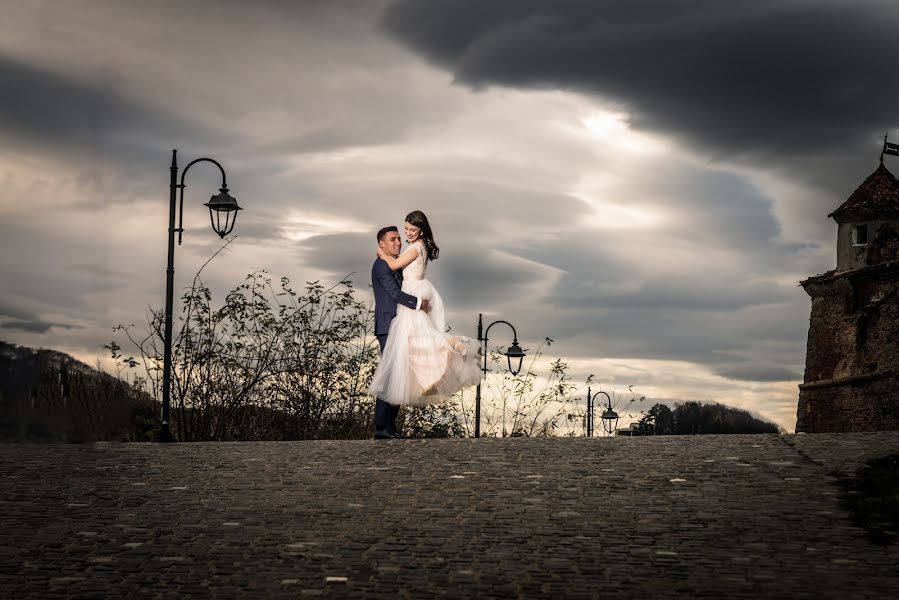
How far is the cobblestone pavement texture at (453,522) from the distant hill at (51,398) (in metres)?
1.27

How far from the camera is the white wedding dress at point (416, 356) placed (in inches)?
538

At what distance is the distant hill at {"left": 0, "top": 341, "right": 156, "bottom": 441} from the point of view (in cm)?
764

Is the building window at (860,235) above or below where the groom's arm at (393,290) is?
above

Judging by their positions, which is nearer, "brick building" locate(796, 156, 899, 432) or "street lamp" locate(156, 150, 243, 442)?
"street lamp" locate(156, 150, 243, 442)

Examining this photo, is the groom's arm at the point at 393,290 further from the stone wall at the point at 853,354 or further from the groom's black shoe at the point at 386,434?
the stone wall at the point at 853,354

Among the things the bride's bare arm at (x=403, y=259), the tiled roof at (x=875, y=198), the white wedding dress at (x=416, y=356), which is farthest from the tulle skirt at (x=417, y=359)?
the tiled roof at (x=875, y=198)

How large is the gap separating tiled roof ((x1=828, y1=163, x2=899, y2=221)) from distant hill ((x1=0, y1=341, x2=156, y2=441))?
30834mm

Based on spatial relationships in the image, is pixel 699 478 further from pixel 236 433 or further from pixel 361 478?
pixel 236 433

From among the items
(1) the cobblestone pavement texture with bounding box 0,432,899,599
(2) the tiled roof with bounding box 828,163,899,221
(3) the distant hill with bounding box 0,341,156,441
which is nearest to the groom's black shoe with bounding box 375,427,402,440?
(1) the cobblestone pavement texture with bounding box 0,432,899,599

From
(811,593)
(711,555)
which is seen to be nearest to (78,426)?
(711,555)

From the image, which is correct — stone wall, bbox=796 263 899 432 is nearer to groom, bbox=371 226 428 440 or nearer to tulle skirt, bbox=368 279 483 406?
tulle skirt, bbox=368 279 483 406

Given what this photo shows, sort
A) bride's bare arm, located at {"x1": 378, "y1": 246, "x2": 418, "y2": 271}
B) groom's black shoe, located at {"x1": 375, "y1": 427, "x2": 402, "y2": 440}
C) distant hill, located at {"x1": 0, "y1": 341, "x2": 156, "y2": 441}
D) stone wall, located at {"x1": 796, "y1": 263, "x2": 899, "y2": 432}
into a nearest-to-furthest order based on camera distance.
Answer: distant hill, located at {"x1": 0, "y1": 341, "x2": 156, "y2": 441}
bride's bare arm, located at {"x1": 378, "y1": 246, "x2": 418, "y2": 271}
groom's black shoe, located at {"x1": 375, "y1": 427, "x2": 402, "y2": 440}
stone wall, located at {"x1": 796, "y1": 263, "x2": 899, "y2": 432}

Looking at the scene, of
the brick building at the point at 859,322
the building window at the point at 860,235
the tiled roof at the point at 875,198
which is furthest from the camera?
the building window at the point at 860,235

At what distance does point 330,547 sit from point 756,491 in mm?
4261
